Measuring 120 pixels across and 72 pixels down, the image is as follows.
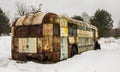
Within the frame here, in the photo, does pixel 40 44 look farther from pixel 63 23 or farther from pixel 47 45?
pixel 63 23

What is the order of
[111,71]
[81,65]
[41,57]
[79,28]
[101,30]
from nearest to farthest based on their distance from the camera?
[111,71], [81,65], [41,57], [79,28], [101,30]

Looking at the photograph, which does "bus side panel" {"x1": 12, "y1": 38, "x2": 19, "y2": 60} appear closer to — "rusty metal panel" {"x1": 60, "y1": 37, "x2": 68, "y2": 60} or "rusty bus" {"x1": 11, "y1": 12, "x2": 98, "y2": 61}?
"rusty bus" {"x1": 11, "y1": 12, "x2": 98, "y2": 61}

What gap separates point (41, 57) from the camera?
39.6 ft

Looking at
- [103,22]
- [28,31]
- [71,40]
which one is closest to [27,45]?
[28,31]

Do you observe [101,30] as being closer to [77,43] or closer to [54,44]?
[77,43]

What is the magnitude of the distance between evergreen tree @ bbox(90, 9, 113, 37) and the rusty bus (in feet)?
128

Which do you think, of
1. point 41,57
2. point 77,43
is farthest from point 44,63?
point 77,43

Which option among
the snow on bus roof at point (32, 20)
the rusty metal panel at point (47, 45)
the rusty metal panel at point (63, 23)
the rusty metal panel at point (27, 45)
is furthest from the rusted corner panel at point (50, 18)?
the rusty metal panel at point (27, 45)

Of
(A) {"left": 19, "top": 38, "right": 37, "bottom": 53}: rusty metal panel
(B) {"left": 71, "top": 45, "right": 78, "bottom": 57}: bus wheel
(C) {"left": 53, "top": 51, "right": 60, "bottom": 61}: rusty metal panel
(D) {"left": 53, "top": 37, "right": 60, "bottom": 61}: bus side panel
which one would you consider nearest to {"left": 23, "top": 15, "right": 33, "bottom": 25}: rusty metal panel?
(A) {"left": 19, "top": 38, "right": 37, "bottom": 53}: rusty metal panel

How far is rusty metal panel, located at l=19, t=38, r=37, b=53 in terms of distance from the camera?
12.3m

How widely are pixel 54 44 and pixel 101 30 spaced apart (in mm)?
41491

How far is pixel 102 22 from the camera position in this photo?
176 feet

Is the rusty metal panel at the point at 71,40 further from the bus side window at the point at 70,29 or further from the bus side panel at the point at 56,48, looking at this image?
the bus side panel at the point at 56,48

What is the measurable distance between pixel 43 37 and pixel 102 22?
140 feet
